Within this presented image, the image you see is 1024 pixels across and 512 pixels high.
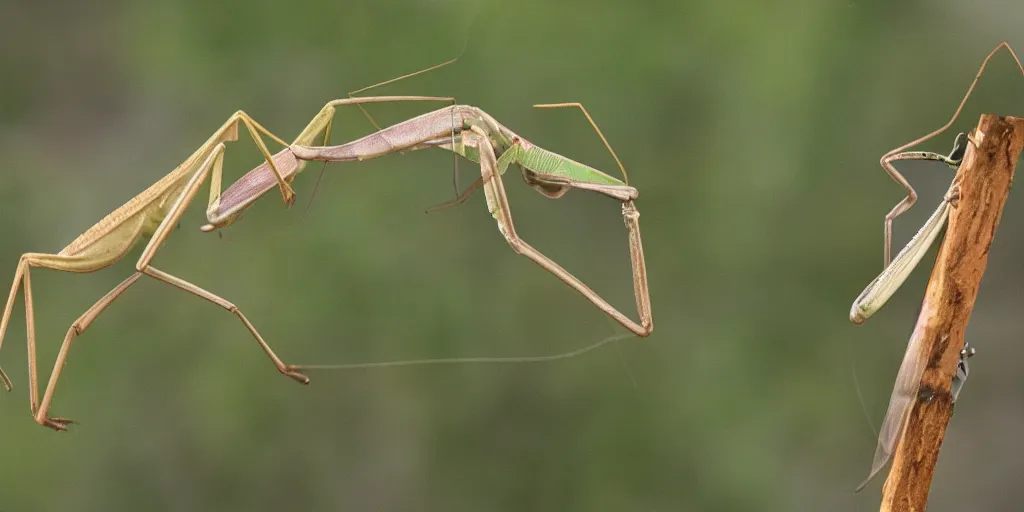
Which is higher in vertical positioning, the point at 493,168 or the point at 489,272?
the point at 493,168

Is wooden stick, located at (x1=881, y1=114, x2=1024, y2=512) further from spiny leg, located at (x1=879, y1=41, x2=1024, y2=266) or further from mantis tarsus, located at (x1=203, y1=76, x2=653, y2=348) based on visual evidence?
mantis tarsus, located at (x1=203, y1=76, x2=653, y2=348)

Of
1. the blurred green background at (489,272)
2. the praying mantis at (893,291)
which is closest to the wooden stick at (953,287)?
the praying mantis at (893,291)

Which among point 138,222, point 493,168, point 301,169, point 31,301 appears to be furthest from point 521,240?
point 31,301

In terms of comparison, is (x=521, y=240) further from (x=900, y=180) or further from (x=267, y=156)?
(x=900, y=180)

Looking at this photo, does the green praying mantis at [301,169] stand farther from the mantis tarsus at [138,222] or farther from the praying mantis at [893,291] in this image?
the praying mantis at [893,291]

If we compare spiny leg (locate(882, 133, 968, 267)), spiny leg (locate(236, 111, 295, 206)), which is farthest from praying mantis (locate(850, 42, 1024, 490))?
spiny leg (locate(236, 111, 295, 206))

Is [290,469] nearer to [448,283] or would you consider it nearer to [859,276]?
[448,283]

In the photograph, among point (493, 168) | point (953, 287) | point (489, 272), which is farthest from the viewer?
point (489, 272)
